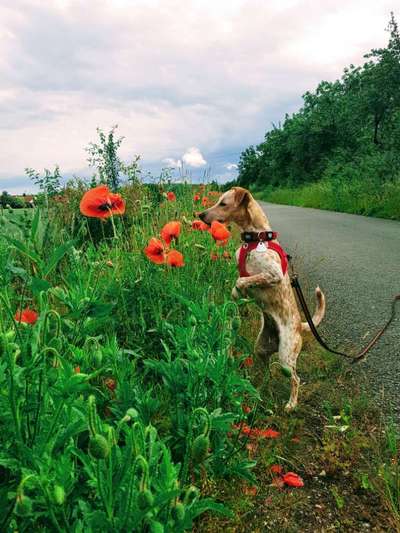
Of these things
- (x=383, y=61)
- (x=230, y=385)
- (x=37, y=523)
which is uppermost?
(x=383, y=61)

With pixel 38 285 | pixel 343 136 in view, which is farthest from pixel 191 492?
pixel 343 136

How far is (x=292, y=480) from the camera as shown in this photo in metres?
2.06

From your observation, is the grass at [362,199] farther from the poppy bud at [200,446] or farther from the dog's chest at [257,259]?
the poppy bud at [200,446]

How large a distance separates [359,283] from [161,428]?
417 cm

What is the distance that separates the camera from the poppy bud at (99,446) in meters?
A: 1.03

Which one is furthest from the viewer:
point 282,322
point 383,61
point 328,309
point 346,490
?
point 383,61

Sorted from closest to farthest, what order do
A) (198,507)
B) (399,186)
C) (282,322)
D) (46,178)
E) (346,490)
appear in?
(198,507) → (346,490) → (282,322) → (46,178) → (399,186)

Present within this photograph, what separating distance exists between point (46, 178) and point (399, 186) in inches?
372

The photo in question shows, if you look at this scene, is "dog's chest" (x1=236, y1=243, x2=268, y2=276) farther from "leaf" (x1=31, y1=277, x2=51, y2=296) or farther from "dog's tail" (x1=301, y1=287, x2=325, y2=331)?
"leaf" (x1=31, y1=277, x2=51, y2=296)

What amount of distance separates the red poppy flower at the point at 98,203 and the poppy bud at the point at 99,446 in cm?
181

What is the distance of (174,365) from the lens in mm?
1940

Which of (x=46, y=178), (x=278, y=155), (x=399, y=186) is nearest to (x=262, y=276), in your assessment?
(x=46, y=178)

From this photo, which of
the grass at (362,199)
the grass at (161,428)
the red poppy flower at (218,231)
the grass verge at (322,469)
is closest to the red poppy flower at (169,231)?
the red poppy flower at (218,231)

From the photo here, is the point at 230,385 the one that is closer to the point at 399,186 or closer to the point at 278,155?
the point at 399,186
